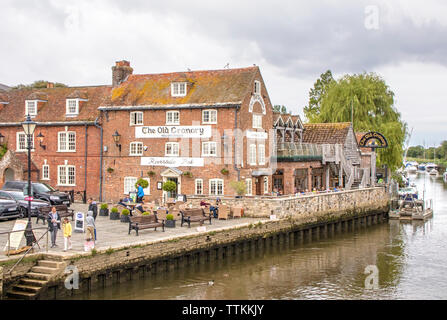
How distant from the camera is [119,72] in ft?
134

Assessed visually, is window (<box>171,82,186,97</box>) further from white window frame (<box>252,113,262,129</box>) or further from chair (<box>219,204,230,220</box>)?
chair (<box>219,204,230,220</box>)

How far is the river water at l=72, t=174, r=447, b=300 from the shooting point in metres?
21.0

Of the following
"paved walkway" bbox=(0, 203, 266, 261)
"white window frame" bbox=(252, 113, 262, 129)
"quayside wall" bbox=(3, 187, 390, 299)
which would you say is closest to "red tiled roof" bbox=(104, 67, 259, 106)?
"white window frame" bbox=(252, 113, 262, 129)

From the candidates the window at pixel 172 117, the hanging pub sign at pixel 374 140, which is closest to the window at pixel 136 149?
the window at pixel 172 117

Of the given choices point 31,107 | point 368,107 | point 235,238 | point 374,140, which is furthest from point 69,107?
point 368,107

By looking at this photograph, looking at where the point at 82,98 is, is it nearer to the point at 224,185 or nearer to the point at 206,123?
the point at 206,123

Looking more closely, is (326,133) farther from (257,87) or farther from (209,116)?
(209,116)

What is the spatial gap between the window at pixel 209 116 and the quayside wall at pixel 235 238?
248 inches

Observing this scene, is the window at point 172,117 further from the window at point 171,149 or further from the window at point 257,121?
the window at point 257,121

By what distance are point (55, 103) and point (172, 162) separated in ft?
38.0

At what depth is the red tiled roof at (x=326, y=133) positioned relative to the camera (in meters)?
46.5

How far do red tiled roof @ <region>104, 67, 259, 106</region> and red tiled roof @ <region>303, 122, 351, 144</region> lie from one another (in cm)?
1281

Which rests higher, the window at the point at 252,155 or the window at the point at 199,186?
the window at the point at 252,155

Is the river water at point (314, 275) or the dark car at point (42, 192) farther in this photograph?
the dark car at point (42, 192)
